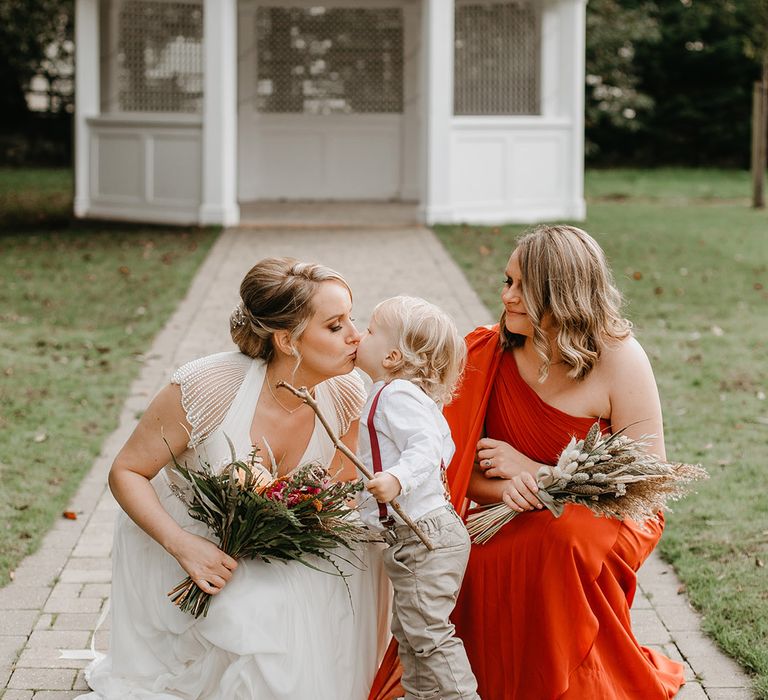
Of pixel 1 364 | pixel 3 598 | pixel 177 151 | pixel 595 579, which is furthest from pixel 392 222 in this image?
pixel 595 579

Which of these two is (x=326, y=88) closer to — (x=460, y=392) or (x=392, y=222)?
(x=392, y=222)

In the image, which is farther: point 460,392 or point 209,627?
point 460,392

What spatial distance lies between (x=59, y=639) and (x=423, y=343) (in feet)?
6.04

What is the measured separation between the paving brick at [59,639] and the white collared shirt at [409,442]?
4.59 ft

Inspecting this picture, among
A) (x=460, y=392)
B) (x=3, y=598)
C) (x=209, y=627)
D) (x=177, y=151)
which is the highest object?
(x=177, y=151)

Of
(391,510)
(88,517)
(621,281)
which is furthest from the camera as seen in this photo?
(621,281)

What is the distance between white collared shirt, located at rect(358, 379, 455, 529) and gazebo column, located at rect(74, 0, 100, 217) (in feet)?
47.0

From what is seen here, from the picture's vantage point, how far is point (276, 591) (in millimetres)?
3539

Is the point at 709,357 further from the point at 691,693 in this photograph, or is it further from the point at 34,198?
the point at 34,198

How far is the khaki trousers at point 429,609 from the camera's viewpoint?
3.40 meters

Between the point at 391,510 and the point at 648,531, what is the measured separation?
2.81 ft

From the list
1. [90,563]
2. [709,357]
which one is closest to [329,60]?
[709,357]

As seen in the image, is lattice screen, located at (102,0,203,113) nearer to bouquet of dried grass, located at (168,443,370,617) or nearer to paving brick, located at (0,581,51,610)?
paving brick, located at (0,581,51,610)

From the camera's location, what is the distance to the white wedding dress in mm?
3514
